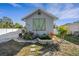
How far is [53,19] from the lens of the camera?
8828 mm

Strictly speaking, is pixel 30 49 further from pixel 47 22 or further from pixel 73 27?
pixel 73 27

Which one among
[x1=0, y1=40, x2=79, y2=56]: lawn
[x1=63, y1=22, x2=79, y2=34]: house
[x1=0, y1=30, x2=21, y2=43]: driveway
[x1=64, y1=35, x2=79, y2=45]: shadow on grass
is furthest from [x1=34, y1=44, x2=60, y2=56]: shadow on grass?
[x1=0, y1=30, x2=21, y2=43]: driveway

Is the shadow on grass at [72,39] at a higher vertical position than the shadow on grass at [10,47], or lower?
higher

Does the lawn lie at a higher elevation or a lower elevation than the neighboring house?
lower

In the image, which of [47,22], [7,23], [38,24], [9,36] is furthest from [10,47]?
[47,22]

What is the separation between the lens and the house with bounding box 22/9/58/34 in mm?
8883

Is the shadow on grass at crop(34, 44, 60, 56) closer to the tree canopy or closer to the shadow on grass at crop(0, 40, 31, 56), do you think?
the shadow on grass at crop(0, 40, 31, 56)

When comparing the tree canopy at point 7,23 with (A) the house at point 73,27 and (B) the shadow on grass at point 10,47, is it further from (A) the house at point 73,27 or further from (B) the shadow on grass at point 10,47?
(A) the house at point 73,27

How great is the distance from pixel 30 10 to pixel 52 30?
93cm

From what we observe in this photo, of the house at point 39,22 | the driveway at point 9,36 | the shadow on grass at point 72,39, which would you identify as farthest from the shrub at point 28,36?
the shadow on grass at point 72,39

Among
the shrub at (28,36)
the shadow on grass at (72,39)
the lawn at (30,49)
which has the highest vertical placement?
the shrub at (28,36)

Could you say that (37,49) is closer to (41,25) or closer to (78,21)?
(41,25)

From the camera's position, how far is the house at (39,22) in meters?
8.88

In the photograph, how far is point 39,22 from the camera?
350 inches
